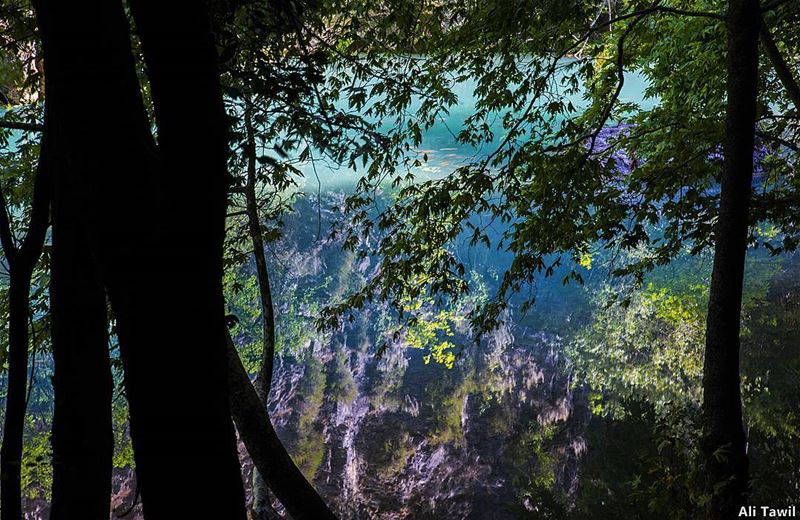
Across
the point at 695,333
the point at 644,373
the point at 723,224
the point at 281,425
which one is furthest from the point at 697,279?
the point at 723,224

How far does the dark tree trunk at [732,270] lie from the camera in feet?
9.66

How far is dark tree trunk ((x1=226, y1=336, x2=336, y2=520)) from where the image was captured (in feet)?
11.6

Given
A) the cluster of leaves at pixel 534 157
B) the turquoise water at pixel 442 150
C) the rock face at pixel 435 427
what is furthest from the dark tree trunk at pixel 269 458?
the turquoise water at pixel 442 150

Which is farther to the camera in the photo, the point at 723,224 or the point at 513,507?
the point at 513,507

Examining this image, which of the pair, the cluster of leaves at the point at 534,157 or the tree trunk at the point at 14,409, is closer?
the tree trunk at the point at 14,409

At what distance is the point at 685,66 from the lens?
19.0ft

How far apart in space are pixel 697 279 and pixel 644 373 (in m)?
4.33

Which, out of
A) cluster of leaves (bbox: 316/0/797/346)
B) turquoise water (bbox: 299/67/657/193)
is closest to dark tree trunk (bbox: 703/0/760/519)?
cluster of leaves (bbox: 316/0/797/346)

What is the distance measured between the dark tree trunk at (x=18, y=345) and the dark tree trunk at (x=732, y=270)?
317 centimetres

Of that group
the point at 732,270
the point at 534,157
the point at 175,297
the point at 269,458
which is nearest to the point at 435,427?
the point at 269,458

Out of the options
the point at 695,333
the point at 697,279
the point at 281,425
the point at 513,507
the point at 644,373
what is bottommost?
the point at 513,507

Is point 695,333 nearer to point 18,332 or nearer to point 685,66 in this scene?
point 685,66

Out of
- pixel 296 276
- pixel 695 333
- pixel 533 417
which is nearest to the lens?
pixel 533 417

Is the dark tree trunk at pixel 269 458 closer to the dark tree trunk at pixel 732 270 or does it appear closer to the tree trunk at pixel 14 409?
the tree trunk at pixel 14 409
